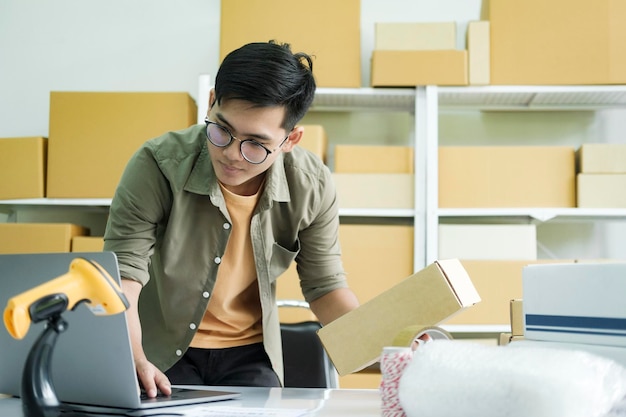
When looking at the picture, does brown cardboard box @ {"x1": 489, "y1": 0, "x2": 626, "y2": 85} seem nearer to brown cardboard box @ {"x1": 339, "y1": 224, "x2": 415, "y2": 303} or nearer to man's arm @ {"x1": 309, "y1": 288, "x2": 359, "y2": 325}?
brown cardboard box @ {"x1": 339, "y1": 224, "x2": 415, "y2": 303}

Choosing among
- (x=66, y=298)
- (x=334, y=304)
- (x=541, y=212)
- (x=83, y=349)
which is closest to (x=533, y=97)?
(x=541, y=212)

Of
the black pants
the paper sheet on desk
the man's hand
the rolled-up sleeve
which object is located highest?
the rolled-up sleeve

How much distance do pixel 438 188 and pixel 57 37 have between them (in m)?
1.74

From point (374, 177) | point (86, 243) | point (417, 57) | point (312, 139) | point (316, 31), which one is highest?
point (316, 31)

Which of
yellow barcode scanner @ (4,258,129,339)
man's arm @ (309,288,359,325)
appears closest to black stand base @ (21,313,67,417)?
yellow barcode scanner @ (4,258,129,339)

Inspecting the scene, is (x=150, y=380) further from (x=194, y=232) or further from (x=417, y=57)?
(x=417, y=57)

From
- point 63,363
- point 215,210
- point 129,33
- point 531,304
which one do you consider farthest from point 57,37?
point 531,304

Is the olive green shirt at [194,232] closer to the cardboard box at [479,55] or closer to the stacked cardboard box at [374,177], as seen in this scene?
the stacked cardboard box at [374,177]

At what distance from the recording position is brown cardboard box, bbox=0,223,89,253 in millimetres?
2602

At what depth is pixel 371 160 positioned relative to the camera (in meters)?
2.62

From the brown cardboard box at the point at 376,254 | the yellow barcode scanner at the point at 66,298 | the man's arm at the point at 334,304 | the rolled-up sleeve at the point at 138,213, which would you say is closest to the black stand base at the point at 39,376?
the yellow barcode scanner at the point at 66,298

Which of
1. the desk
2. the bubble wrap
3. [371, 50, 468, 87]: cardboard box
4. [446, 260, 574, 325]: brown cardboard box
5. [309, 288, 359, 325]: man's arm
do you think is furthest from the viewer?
[371, 50, 468, 87]: cardboard box

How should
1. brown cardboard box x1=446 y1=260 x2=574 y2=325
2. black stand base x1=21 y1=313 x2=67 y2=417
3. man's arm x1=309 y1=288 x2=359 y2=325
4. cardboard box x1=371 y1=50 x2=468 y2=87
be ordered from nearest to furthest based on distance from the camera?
1. black stand base x1=21 y1=313 x2=67 y2=417
2. man's arm x1=309 y1=288 x2=359 y2=325
3. brown cardboard box x1=446 y1=260 x2=574 y2=325
4. cardboard box x1=371 y1=50 x2=468 y2=87

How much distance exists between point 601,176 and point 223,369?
164 centimetres
